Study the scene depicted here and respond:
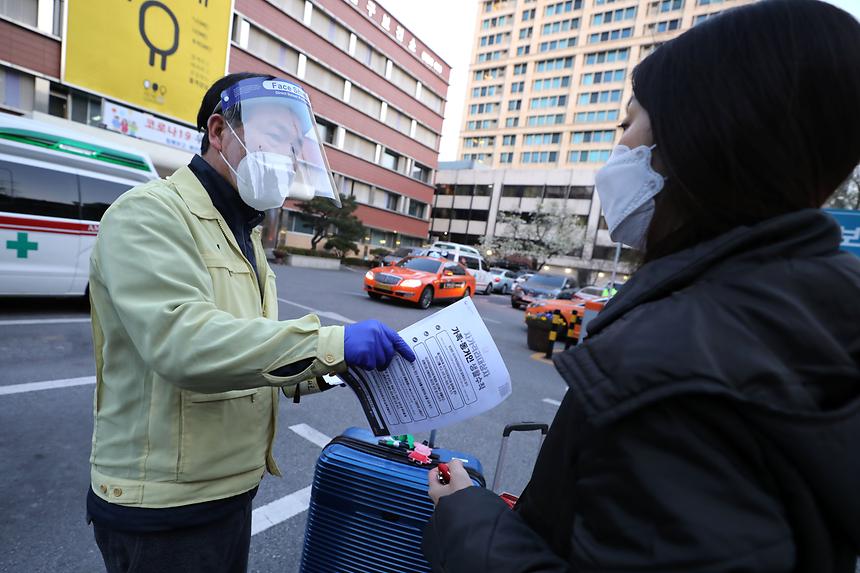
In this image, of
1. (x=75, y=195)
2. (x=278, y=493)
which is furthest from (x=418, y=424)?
(x=75, y=195)

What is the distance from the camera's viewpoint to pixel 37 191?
19.3 ft

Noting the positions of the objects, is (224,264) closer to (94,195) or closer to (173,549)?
(173,549)

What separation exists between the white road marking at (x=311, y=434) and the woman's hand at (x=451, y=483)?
2673mm

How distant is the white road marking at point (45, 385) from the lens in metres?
3.77

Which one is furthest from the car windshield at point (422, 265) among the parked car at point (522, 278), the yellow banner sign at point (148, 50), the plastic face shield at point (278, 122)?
the yellow banner sign at point (148, 50)

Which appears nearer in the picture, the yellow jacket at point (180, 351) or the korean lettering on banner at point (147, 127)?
the yellow jacket at point (180, 351)

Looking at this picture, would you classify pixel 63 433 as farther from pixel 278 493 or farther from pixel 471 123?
pixel 471 123

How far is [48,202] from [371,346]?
7.05 metres

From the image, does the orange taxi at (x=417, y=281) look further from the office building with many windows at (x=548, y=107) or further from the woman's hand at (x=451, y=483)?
the office building with many windows at (x=548, y=107)

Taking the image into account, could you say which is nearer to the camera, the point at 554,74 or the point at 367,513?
the point at 367,513

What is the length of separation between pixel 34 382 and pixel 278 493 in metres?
2.84

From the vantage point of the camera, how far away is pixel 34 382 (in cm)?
399

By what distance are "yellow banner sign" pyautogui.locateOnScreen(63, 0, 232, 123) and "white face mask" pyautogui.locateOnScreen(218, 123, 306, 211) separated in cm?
2100

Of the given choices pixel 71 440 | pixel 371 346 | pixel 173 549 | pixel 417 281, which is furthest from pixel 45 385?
pixel 417 281
